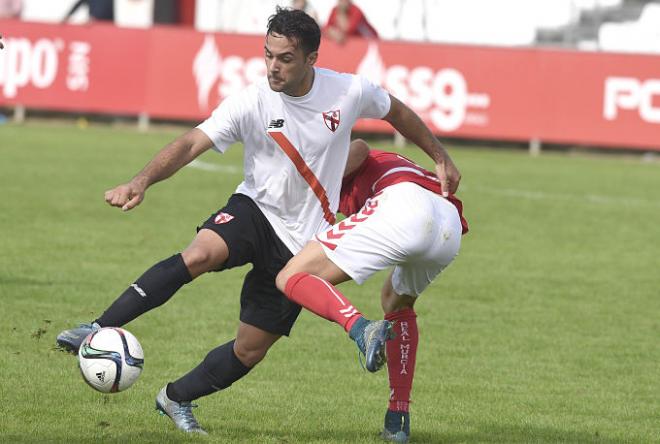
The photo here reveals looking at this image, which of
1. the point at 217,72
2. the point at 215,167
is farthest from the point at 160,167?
the point at 217,72

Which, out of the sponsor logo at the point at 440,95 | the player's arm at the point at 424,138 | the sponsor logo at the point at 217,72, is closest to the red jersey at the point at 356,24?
the sponsor logo at the point at 440,95

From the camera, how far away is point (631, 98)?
898 inches

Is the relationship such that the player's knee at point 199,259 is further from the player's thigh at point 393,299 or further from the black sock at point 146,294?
the player's thigh at point 393,299

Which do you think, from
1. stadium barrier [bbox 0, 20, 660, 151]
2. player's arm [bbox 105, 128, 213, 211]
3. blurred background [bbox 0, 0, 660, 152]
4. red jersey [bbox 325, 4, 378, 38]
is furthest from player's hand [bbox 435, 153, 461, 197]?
red jersey [bbox 325, 4, 378, 38]

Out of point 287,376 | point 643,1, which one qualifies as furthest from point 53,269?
point 643,1

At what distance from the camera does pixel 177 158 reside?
661 centimetres

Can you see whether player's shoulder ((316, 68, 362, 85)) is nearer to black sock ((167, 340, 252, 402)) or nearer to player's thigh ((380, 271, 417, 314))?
player's thigh ((380, 271, 417, 314))

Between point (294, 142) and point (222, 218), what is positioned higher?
point (294, 142)

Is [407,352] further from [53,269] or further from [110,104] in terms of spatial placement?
[110,104]

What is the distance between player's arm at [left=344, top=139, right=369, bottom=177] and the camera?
7.16 m

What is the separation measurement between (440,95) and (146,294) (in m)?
17.3

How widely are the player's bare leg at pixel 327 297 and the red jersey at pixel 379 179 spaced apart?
1.93ft

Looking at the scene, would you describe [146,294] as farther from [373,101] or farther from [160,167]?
[373,101]

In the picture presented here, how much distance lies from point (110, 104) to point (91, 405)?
18.1m
